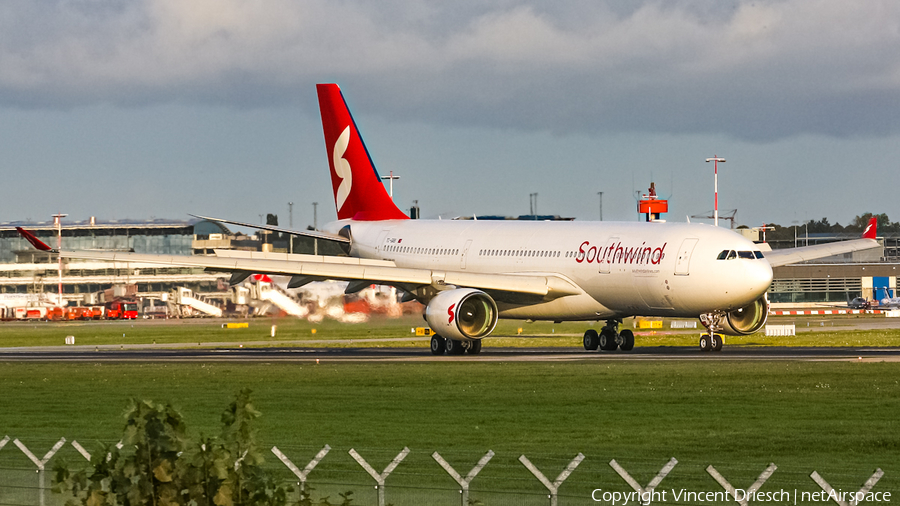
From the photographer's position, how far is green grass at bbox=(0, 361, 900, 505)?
1769 cm

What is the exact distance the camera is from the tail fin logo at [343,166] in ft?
197

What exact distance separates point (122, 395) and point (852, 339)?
36689 millimetres

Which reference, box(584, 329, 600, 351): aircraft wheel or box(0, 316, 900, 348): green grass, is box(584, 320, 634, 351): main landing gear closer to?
box(584, 329, 600, 351): aircraft wheel

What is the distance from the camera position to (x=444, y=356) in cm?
4628

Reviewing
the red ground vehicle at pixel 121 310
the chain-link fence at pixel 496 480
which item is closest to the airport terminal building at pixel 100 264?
the red ground vehicle at pixel 121 310

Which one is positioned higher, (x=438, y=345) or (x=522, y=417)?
(x=438, y=345)

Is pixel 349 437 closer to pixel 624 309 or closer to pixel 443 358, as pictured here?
pixel 443 358

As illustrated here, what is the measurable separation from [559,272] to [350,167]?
620 inches

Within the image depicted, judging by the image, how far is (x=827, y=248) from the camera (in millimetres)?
55875

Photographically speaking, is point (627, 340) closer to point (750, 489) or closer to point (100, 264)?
point (750, 489)

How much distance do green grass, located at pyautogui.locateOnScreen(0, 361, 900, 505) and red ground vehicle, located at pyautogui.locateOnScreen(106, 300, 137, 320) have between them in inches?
3580

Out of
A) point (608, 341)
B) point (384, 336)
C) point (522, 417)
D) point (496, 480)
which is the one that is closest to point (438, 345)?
point (608, 341)

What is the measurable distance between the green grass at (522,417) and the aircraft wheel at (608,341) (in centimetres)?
919

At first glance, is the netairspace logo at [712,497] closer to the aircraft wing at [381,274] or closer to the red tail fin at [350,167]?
the aircraft wing at [381,274]
